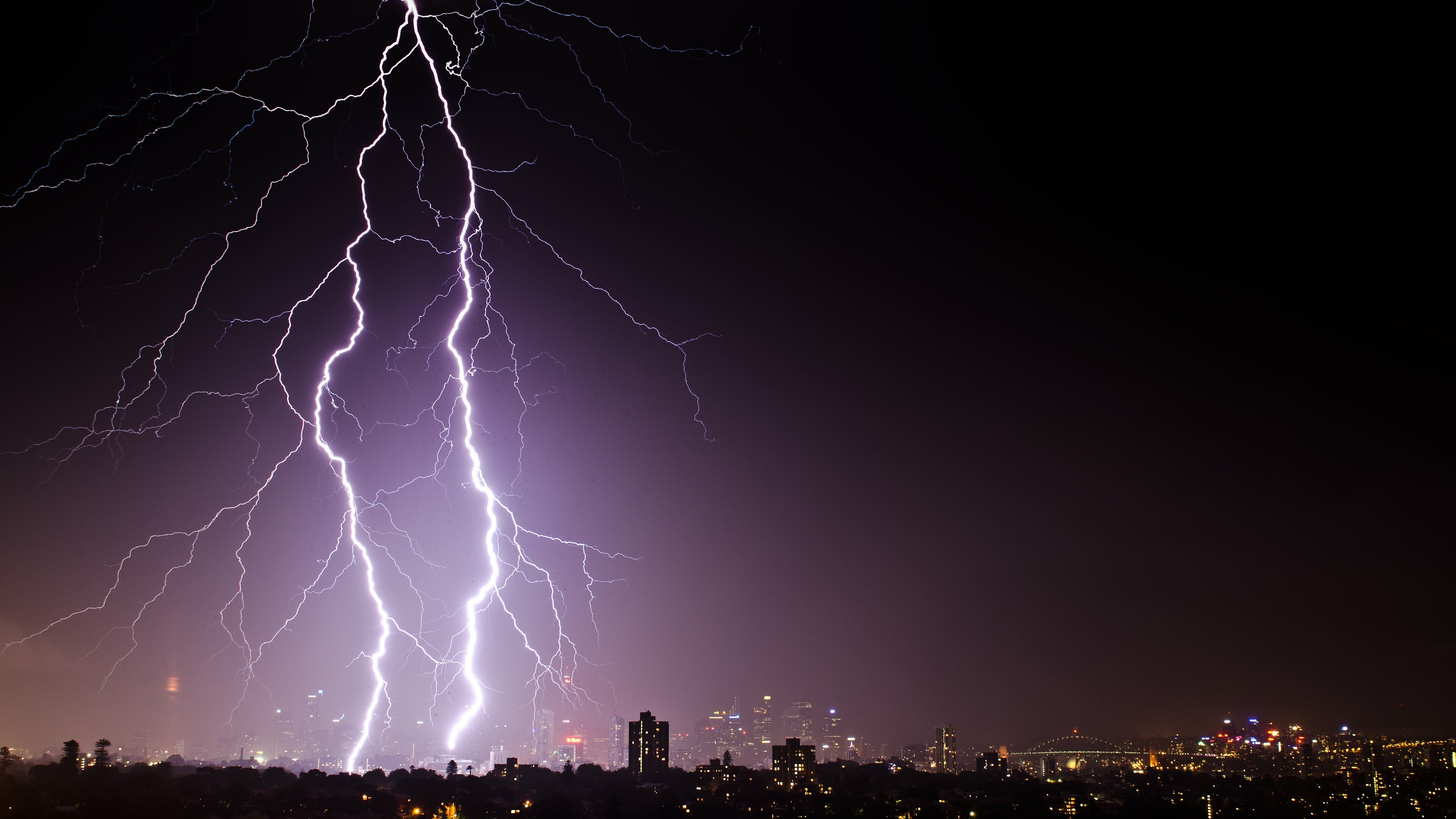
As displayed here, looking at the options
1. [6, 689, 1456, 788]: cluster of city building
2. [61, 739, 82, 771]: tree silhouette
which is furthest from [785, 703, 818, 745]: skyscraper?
[61, 739, 82, 771]: tree silhouette

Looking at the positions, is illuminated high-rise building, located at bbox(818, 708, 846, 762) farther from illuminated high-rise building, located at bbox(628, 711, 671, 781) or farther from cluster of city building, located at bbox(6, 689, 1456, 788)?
illuminated high-rise building, located at bbox(628, 711, 671, 781)

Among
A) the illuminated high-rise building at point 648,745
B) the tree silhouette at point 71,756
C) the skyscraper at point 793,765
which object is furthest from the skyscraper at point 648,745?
the tree silhouette at point 71,756

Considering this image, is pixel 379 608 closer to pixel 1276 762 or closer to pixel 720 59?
pixel 720 59

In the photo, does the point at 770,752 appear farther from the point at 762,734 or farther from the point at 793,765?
the point at 793,765

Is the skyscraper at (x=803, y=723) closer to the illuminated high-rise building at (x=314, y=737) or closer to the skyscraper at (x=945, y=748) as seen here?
the skyscraper at (x=945, y=748)

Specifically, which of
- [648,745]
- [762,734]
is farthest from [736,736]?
[648,745]

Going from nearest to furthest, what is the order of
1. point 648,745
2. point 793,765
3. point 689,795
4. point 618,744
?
1. point 689,795
2. point 793,765
3. point 648,745
4. point 618,744
